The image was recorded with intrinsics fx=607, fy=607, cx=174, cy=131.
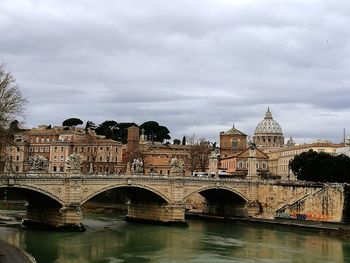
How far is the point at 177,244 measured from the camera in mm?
37312

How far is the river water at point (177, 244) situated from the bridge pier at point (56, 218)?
3.43ft

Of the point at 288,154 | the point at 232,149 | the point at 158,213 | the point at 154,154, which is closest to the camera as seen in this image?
the point at 158,213

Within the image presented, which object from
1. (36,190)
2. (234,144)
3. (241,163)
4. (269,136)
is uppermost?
(269,136)

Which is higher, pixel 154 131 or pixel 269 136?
pixel 269 136

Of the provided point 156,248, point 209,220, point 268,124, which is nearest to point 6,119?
point 156,248

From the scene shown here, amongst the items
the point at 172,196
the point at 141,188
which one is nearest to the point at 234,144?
the point at 172,196

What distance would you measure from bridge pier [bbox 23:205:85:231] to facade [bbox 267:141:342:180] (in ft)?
177

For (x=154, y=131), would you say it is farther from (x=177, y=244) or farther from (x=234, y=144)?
(x=177, y=244)

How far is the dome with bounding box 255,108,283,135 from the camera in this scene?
136375 mm

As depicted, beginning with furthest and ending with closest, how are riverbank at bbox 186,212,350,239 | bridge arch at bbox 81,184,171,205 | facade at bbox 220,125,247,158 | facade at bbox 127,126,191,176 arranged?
facade at bbox 220,125,247,158 → facade at bbox 127,126,191,176 → bridge arch at bbox 81,184,171,205 → riverbank at bbox 186,212,350,239

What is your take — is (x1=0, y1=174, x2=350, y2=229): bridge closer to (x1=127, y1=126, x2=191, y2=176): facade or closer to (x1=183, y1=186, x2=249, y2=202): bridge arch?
(x1=183, y1=186, x2=249, y2=202): bridge arch

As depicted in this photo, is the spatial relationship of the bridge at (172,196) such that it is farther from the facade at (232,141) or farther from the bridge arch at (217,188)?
the facade at (232,141)

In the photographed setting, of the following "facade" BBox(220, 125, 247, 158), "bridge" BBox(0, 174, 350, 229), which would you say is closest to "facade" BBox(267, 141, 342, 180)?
"facade" BBox(220, 125, 247, 158)

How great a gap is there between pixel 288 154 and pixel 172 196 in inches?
2202
